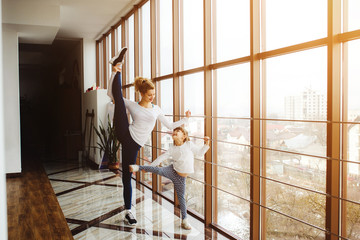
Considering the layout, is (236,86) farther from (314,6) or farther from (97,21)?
(97,21)

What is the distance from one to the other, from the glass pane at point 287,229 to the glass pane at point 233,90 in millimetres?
879

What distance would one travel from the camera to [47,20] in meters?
4.99

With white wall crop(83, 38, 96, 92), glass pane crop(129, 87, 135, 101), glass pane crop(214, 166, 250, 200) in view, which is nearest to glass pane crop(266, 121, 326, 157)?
glass pane crop(214, 166, 250, 200)

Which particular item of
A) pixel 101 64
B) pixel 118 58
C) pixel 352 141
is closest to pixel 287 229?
pixel 352 141

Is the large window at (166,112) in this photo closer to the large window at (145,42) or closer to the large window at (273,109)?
the large window at (273,109)

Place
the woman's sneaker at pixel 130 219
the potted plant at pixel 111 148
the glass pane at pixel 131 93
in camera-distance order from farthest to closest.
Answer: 1. the potted plant at pixel 111 148
2. the glass pane at pixel 131 93
3. the woman's sneaker at pixel 130 219

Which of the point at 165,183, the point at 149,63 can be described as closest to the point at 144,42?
the point at 149,63

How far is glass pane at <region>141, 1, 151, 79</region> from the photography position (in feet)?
14.7

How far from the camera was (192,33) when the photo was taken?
3367 millimetres

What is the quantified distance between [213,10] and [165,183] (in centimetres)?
233

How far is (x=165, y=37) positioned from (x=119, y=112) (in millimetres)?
1671

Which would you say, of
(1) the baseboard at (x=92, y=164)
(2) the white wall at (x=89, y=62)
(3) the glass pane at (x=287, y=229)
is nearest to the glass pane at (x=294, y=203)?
(3) the glass pane at (x=287, y=229)

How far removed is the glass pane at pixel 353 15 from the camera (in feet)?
5.67

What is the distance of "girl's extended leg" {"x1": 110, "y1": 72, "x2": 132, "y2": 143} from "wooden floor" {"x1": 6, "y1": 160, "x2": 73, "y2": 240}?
42.7 inches
